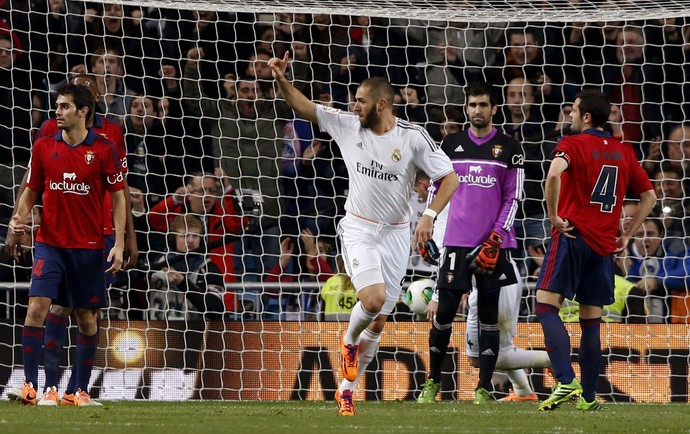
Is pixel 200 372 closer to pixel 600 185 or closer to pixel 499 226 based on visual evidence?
pixel 499 226

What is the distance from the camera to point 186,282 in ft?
37.2

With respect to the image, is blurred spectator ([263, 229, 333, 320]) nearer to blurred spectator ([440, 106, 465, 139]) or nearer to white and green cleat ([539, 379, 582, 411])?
blurred spectator ([440, 106, 465, 139])

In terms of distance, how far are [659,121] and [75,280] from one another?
6.72 m

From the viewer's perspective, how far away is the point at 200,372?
33.9 feet

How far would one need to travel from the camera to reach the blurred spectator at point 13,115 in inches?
464

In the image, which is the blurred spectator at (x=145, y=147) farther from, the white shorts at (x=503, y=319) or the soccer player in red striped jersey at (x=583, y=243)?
the soccer player in red striped jersey at (x=583, y=243)

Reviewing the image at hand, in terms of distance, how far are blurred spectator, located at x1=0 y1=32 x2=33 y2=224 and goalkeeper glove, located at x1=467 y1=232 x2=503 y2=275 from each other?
4.76 meters

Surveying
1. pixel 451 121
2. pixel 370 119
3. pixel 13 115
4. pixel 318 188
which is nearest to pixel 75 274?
pixel 370 119

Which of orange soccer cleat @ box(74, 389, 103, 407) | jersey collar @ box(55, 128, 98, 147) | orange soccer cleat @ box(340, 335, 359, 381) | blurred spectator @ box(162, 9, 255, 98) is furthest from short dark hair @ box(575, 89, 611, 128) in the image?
blurred spectator @ box(162, 9, 255, 98)

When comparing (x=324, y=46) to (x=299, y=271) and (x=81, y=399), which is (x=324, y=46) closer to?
(x=299, y=271)

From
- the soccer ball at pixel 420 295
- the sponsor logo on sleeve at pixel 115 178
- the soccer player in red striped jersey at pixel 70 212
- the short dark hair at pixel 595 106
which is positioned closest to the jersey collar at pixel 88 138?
the soccer player in red striped jersey at pixel 70 212

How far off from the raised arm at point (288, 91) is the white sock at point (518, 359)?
2.66 metres

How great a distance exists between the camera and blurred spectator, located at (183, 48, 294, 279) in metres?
12.4

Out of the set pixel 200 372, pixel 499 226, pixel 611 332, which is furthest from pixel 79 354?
pixel 611 332
